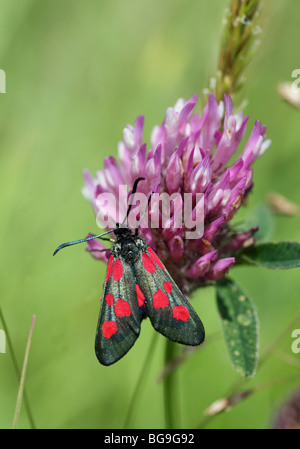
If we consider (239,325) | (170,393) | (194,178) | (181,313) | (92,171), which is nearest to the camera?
(181,313)

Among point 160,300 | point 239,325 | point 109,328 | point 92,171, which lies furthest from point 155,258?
point 92,171

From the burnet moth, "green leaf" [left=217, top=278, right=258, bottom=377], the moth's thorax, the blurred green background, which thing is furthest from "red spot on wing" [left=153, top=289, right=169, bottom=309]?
the blurred green background

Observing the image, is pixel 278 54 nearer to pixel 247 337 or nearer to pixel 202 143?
pixel 202 143

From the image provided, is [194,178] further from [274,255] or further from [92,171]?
[92,171]

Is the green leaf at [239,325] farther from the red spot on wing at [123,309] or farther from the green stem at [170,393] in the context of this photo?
the red spot on wing at [123,309]

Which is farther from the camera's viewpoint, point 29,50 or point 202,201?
point 29,50

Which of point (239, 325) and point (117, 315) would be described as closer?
point (117, 315)

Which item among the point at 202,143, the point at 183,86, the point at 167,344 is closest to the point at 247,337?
the point at 167,344
